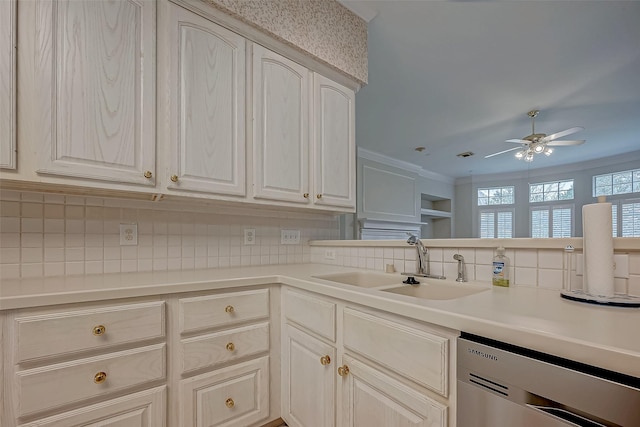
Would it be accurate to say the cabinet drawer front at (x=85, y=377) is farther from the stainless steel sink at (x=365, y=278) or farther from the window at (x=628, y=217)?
the window at (x=628, y=217)

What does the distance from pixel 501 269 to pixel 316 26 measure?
67.6 inches

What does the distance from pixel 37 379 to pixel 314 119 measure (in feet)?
5.65

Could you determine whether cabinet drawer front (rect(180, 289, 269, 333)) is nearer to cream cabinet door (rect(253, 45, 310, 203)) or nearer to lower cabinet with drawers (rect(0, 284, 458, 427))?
lower cabinet with drawers (rect(0, 284, 458, 427))

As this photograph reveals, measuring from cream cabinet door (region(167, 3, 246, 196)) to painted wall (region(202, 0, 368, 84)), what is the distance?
147 millimetres

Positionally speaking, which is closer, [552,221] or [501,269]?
[501,269]

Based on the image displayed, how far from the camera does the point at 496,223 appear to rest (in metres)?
6.79

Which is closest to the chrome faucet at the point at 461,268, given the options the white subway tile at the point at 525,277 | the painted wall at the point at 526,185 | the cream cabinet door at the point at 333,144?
the white subway tile at the point at 525,277

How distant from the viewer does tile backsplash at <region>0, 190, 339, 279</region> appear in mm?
1257

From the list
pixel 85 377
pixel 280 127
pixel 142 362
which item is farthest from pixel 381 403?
pixel 280 127

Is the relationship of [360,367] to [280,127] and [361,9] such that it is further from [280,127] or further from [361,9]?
[361,9]

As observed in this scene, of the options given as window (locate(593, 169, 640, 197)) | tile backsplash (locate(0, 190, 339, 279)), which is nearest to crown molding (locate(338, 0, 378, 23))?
tile backsplash (locate(0, 190, 339, 279))

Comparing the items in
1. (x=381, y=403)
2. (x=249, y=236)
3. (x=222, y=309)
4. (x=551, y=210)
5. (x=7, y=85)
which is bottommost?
(x=381, y=403)

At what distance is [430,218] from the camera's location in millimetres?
7125

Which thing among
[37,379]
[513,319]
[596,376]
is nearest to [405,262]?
[513,319]
